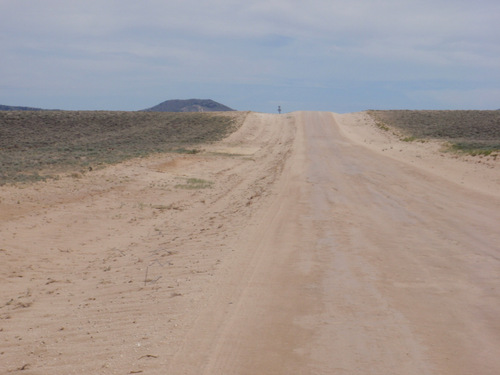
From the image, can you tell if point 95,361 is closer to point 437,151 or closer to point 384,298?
point 384,298

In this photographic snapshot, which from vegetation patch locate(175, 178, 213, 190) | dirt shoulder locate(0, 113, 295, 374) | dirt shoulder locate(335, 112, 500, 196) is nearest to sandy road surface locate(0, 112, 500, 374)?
dirt shoulder locate(0, 113, 295, 374)

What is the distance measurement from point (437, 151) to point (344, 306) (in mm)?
24992

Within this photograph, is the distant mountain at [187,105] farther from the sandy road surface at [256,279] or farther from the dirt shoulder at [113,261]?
the sandy road surface at [256,279]

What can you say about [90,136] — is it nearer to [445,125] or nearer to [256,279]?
[445,125]

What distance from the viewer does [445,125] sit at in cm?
5156

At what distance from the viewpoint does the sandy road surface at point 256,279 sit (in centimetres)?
557

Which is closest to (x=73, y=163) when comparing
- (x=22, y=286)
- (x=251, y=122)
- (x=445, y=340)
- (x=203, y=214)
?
(x=203, y=214)

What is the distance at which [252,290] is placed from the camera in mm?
7461

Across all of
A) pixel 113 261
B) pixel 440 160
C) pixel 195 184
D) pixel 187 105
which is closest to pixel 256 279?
pixel 113 261

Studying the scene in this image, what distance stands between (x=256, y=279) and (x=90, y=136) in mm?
43694

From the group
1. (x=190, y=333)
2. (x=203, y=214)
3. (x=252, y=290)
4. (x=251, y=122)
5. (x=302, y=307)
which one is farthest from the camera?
(x=251, y=122)

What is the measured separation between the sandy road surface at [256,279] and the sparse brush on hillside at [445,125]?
82.0ft

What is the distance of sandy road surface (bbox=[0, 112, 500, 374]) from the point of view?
18.3 ft

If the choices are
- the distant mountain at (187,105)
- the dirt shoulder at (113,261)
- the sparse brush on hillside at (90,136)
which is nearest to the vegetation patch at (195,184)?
the dirt shoulder at (113,261)
